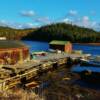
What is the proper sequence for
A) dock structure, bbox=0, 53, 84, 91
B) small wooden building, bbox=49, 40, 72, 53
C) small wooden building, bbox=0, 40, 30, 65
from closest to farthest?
dock structure, bbox=0, 53, 84, 91
small wooden building, bbox=0, 40, 30, 65
small wooden building, bbox=49, 40, 72, 53

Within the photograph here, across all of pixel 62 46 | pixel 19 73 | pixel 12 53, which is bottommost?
pixel 19 73

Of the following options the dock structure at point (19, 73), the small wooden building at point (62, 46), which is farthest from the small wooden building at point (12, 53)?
the small wooden building at point (62, 46)

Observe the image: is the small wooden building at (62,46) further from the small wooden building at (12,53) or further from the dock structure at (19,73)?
the small wooden building at (12,53)

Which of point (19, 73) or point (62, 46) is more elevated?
point (62, 46)

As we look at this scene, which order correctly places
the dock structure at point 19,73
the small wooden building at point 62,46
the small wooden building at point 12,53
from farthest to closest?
1. the small wooden building at point 62,46
2. the small wooden building at point 12,53
3. the dock structure at point 19,73

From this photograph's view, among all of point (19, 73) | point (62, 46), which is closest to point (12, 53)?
point (19, 73)

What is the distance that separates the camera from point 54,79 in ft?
170

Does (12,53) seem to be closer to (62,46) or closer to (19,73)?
(19,73)

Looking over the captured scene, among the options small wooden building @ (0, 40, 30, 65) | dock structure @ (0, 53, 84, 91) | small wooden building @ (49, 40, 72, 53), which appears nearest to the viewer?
dock structure @ (0, 53, 84, 91)

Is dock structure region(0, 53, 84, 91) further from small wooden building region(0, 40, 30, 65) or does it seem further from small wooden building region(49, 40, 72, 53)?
small wooden building region(49, 40, 72, 53)

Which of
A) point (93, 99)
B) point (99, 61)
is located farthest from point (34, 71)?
point (99, 61)

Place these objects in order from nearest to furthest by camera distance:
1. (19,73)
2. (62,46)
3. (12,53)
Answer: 1. (19,73)
2. (12,53)
3. (62,46)

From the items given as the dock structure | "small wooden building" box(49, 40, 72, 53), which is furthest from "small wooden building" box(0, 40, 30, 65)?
"small wooden building" box(49, 40, 72, 53)

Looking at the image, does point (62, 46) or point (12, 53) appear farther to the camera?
point (62, 46)
